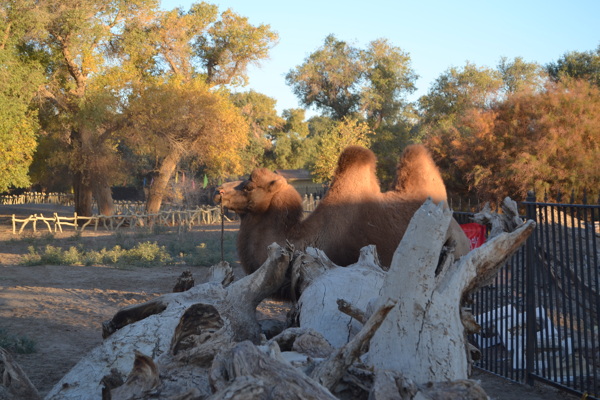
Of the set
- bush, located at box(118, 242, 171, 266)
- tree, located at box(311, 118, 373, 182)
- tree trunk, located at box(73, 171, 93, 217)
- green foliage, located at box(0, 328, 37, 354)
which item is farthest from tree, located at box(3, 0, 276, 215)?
green foliage, located at box(0, 328, 37, 354)

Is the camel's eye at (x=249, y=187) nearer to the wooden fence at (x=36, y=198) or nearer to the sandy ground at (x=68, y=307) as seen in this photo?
the sandy ground at (x=68, y=307)

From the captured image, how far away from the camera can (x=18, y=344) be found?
21.2ft

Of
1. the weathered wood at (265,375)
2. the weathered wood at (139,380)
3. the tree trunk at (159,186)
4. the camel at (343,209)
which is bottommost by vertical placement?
the weathered wood at (139,380)

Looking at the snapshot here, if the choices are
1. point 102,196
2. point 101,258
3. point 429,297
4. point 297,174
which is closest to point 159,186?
point 102,196

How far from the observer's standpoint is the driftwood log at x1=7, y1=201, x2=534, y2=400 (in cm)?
286

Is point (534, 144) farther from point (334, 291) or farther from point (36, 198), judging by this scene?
point (36, 198)

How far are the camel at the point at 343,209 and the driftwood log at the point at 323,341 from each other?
6.31ft

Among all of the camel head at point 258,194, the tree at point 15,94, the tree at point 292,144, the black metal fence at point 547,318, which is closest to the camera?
the black metal fence at point 547,318

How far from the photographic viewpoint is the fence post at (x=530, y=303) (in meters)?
6.18

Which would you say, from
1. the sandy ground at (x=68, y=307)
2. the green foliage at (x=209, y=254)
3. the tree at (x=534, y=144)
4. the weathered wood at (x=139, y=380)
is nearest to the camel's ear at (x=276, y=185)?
the sandy ground at (x=68, y=307)

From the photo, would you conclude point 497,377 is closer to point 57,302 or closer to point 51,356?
point 51,356

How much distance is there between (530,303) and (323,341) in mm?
3215

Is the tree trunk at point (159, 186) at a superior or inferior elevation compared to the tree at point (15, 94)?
inferior

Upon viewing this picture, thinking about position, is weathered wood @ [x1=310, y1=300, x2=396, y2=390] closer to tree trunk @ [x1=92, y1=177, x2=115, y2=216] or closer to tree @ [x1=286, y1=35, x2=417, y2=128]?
tree trunk @ [x1=92, y1=177, x2=115, y2=216]
